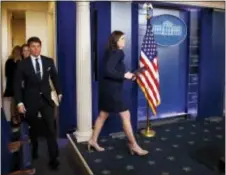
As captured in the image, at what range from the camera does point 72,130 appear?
13.3ft

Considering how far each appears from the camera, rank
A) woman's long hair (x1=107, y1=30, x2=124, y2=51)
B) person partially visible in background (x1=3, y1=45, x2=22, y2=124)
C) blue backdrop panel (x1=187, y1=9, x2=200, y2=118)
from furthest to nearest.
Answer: blue backdrop panel (x1=187, y1=9, x2=200, y2=118) < person partially visible in background (x1=3, y1=45, x2=22, y2=124) < woman's long hair (x1=107, y1=30, x2=124, y2=51)

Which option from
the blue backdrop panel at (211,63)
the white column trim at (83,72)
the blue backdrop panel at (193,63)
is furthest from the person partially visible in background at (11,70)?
the blue backdrop panel at (211,63)

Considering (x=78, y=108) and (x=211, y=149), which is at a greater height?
(x=78, y=108)

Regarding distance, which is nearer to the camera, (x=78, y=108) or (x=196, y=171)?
(x=196, y=171)

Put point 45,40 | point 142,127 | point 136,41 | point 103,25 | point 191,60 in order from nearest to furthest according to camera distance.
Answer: point 103,25 < point 136,41 < point 142,127 < point 191,60 < point 45,40

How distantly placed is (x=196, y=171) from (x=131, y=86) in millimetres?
1534

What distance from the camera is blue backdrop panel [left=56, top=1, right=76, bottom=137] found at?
12.6 ft

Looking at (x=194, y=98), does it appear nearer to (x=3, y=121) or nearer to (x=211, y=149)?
(x=211, y=149)

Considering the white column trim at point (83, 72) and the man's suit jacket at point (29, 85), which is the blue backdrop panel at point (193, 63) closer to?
the white column trim at point (83, 72)

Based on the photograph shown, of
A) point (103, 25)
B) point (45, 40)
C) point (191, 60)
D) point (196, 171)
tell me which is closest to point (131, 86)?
point (103, 25)

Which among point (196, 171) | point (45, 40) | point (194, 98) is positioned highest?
point (45, 40)

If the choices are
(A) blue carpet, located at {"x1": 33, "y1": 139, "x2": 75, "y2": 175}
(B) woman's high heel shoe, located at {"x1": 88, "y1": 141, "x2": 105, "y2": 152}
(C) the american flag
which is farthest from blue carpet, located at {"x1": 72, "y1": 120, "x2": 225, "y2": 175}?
(C) the american flag

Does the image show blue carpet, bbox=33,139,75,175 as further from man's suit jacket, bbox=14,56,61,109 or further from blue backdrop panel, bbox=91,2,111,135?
blue backdrop panel, bbox=91,2,111,135

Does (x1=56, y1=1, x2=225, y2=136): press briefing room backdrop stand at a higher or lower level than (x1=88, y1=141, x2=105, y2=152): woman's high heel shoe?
higher
